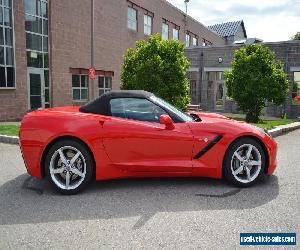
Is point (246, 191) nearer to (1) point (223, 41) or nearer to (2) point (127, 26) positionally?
(2) point (127, 26)

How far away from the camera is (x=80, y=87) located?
66.9 ft

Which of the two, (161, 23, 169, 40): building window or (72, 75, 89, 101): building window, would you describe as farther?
(161, 23, 169, 40): building window

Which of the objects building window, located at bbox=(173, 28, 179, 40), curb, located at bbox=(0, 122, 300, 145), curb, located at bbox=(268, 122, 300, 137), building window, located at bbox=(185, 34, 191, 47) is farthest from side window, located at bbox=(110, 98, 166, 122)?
building window, located at bbox=(185, 34, 191, 47)

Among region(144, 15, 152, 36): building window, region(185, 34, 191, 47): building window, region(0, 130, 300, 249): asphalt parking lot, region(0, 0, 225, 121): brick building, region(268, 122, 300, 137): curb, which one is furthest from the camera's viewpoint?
region(185, 34, 191, 47): building window

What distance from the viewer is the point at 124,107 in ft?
15.9

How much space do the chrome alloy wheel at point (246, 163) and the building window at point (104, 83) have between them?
18395mm

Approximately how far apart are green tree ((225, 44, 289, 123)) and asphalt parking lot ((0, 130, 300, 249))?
9.25 m

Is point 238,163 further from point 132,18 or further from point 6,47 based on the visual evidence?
point 132,18

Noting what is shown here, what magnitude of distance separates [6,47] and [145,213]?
13.1 meters

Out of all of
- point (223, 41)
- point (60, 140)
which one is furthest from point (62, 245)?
point (223, 41)

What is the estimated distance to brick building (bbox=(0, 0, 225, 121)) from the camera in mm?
14859

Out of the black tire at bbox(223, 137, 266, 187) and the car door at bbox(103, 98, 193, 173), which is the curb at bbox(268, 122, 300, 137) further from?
the car door at bbox(103, 98, 193, 173)

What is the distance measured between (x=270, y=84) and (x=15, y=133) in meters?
10.2

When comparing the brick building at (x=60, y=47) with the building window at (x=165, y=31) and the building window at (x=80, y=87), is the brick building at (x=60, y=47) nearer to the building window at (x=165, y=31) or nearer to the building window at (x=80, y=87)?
the building window at (x=80, y=87)
